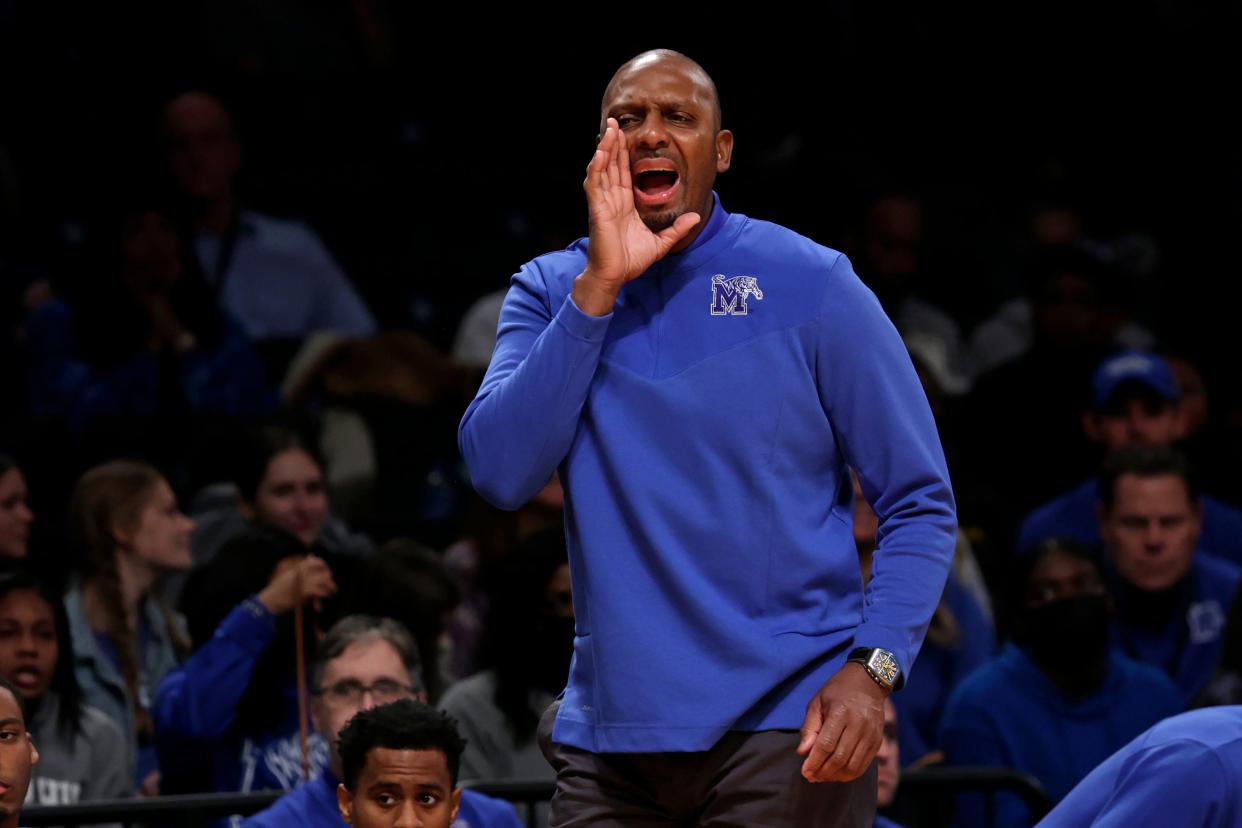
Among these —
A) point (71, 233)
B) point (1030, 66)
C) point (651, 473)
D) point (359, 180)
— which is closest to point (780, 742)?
point (651, 473)

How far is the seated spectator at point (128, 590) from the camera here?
18.5ft

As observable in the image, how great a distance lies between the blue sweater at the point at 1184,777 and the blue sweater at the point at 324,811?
1.53 meters

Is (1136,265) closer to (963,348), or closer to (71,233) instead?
(963,348)

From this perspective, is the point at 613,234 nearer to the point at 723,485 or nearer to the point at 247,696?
the point at 723,485

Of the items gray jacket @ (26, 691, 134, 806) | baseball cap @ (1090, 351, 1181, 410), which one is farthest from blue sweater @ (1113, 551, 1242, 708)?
gray jacket @ (26, 691, 134, 806)

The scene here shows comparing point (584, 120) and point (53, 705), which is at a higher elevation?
point (584, 120)

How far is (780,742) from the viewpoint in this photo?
110 inches

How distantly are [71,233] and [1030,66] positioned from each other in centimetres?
550

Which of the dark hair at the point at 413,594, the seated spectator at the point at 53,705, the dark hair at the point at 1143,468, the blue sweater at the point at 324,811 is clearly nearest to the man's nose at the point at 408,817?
the blue sweater at the point at 324,811

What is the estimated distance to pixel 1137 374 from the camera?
7391mm

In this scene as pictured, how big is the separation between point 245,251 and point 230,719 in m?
3.09

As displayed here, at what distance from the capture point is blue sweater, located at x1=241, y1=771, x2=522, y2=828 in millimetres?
4574

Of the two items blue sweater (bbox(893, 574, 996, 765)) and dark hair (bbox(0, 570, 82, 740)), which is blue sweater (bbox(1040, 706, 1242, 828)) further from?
dark hair (bbox(0, 570, 82, 740))

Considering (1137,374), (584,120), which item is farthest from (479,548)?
(584,120)
